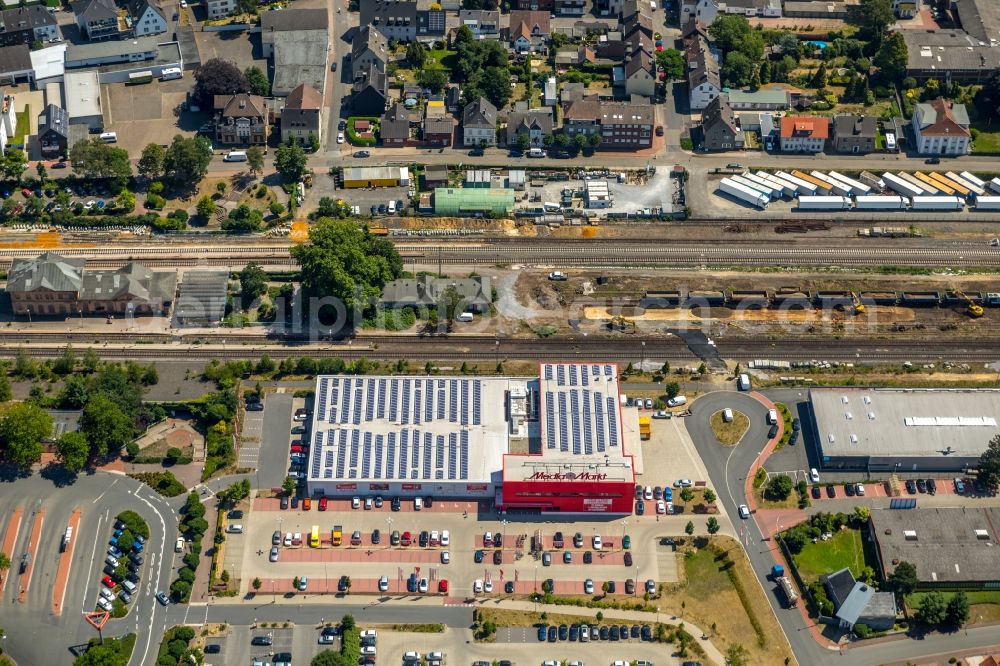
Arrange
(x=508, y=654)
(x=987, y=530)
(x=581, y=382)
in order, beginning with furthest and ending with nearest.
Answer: (x=581, y=382), (x=987, y=530), (x=508, y=654)

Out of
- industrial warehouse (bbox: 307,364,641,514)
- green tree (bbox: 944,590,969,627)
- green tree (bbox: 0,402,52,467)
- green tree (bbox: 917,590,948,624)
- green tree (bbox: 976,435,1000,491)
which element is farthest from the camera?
green tree (bbox: 976,435,1000,491)

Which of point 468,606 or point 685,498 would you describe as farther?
point 685,498

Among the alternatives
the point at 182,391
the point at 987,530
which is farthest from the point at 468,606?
the point at 987,530

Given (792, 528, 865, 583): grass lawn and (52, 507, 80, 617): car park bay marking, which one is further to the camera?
(792, 528, 865, 583): grass lawn

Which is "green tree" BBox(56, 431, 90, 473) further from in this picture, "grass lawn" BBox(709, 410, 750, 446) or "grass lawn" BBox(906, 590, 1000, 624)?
"grass lawn" BBox(906, 590, 1000, 624)

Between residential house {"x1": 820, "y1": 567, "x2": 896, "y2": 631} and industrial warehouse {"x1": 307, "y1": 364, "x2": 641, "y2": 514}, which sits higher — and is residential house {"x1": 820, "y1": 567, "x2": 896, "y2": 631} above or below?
below

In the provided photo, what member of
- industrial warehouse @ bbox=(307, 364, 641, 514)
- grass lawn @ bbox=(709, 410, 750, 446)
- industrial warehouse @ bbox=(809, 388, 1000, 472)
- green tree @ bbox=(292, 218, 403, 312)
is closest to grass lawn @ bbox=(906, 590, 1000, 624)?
industrial warehouse @ bbox=(809, 388, 1000, 472)

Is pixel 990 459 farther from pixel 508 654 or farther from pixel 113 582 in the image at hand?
pixel 113 582
